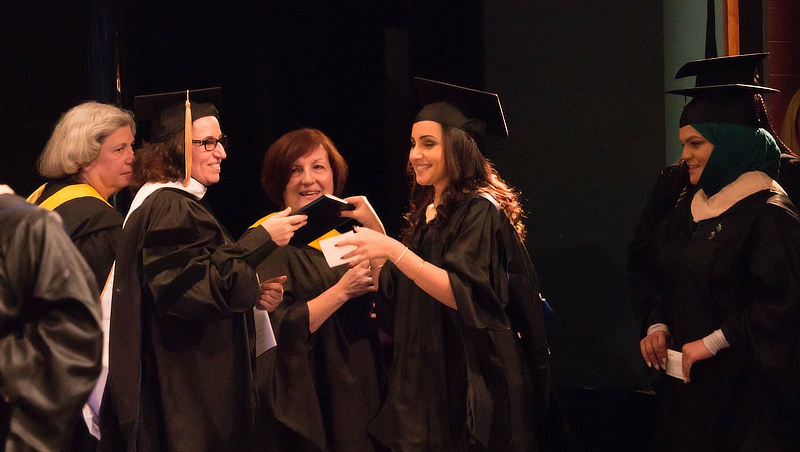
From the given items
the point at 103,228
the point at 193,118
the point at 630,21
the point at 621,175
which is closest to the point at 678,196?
the point at 621,175

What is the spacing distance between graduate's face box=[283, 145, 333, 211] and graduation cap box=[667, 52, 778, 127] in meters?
1.50

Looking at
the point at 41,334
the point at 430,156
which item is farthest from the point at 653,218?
the point at 41,334

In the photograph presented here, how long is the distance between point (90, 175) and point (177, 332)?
1.06 m

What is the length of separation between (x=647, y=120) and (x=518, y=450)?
2.15m

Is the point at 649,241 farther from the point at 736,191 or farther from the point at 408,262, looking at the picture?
the point at 408,262

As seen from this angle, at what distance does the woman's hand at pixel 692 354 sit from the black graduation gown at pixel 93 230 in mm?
2257

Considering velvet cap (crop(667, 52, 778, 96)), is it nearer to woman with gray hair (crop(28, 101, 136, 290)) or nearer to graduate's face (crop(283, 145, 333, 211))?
graduate's face (crop(283, 145, 333, 211))

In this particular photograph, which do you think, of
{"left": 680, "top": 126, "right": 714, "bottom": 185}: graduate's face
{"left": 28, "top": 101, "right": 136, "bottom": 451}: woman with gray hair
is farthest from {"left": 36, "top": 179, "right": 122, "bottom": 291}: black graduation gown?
{"left": 680, "top": 126, "right": 714, "bottom": 185}: graduate's face

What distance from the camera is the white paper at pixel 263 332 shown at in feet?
10.6

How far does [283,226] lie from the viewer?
9.84ft

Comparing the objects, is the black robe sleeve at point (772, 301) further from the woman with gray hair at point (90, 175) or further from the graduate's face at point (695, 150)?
the woman with gray hair at point (90, 175)

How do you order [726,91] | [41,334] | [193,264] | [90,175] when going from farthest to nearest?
[90,175]
[726,91]
[193,264]
[41,334]

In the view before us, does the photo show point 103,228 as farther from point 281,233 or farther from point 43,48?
point 43,48

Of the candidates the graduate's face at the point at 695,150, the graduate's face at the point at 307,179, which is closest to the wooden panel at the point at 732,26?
the graduate's face at the point at 695,150
